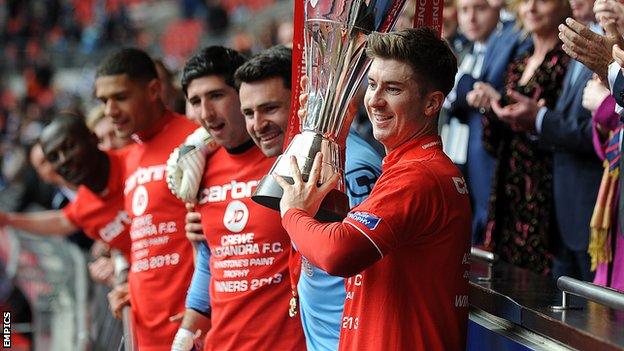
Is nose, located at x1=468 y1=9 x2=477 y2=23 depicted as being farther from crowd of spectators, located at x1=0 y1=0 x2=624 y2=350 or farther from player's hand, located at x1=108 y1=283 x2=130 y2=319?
player's hand, located at x1=108 y1=283 x2=130 y2=319

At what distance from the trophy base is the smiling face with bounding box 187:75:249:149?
972mm

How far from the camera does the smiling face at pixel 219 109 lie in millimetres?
3969

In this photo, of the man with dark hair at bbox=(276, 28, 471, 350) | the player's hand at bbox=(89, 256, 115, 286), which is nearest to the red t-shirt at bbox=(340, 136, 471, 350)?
the man with dark hair at bbox=(276, 28, 471, 350)

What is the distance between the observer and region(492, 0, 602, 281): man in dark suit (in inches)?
174

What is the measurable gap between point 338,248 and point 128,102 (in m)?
2.51

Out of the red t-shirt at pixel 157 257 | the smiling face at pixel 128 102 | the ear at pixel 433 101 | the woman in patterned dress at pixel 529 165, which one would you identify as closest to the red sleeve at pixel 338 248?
the ear at pixel 433 101

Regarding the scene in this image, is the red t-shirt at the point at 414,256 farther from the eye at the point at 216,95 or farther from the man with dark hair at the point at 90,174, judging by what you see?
the man with dark hair at the point at 90,174

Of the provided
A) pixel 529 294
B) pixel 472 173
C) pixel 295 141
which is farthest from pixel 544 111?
pixel 295 141

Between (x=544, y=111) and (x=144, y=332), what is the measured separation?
1833mm

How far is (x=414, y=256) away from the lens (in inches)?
109

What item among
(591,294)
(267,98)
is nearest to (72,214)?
(267,98)

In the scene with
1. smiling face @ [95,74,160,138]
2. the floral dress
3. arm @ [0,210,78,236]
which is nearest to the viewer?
the floral dress

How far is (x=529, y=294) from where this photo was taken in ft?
10.6

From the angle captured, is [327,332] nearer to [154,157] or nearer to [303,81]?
[303,81]
